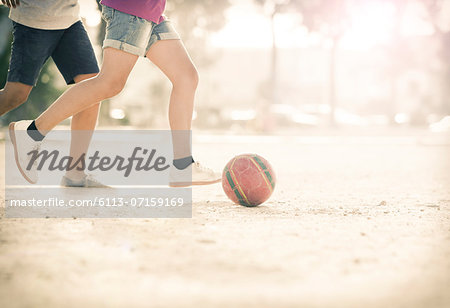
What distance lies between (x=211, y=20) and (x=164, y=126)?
1085cm

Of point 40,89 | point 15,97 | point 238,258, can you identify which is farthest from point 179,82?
point 40,89

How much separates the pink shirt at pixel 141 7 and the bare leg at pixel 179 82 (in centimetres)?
26

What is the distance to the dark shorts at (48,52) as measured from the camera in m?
4.09

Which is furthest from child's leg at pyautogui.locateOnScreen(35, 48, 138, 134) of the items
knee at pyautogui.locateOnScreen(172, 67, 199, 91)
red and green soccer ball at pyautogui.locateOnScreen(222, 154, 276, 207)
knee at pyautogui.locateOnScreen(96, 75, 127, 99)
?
red and green soccer ball at pyautogui.locateOnScreen(222, 154, 276, 207)

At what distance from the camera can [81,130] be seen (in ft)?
15.9

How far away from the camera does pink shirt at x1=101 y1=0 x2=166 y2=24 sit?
13.0 ft

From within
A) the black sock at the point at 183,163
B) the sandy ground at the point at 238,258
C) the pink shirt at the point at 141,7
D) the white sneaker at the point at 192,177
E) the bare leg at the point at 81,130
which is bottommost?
the sandy ground at the point at 238,258

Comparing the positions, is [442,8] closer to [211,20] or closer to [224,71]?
[211,20]

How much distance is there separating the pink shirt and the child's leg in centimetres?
31

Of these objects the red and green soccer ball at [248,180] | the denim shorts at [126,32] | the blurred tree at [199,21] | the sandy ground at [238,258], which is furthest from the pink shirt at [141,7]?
the blurred tree at [199,21]

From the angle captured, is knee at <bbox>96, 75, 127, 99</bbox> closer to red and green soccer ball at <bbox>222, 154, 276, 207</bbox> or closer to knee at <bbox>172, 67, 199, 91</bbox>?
knee at <bbox>172, 67, 199, 91</bbox>

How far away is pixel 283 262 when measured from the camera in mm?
2510

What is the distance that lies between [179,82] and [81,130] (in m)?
1.12

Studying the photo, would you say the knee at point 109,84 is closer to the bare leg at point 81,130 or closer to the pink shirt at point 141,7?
the pink shirt at point 141,7
